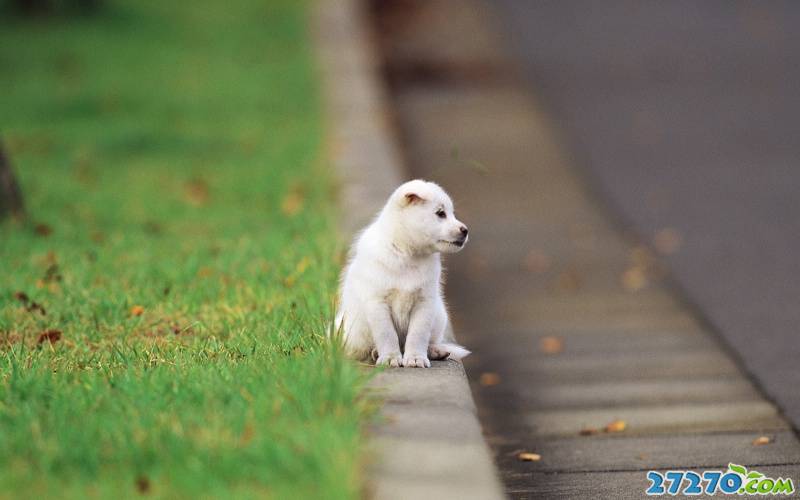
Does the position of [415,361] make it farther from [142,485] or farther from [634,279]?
[634,279]

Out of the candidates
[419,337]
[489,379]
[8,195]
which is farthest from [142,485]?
[8,195]

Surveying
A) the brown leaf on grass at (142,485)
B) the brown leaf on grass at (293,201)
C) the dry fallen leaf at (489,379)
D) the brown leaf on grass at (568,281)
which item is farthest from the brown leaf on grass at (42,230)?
the brown leaf on grass at (142,485)

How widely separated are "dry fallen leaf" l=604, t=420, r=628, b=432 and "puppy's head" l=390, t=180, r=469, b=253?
53.3 inches

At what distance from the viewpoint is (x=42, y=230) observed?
9000 millimetres

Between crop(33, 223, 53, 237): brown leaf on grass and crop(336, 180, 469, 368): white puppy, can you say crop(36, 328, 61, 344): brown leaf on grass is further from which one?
crop(33, 223, 53, 237): brown leaf on grass

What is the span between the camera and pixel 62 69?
1723cm

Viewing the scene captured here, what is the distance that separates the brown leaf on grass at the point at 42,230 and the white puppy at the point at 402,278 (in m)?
4.02

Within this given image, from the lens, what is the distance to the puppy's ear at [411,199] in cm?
541

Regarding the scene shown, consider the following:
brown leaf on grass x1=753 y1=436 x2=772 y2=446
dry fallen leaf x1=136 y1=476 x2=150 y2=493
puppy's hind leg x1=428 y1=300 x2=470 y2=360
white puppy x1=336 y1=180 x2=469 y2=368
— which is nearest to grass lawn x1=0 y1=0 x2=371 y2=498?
dry fallen leaf x1=136 y1=476 x2=150 y2=493

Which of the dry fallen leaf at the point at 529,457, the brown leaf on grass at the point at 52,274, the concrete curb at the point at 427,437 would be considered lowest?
the concrete curb at the point at 427,437

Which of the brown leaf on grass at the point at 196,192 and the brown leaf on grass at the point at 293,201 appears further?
the brown leaf on grass at the point at 196,192

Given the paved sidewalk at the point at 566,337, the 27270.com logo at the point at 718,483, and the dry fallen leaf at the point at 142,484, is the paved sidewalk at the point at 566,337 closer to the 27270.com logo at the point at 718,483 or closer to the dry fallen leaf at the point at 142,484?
the 27270.com logo at the point at 718,483

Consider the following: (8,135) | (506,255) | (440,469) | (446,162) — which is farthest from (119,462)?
(8,135)

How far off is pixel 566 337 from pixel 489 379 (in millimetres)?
1022
